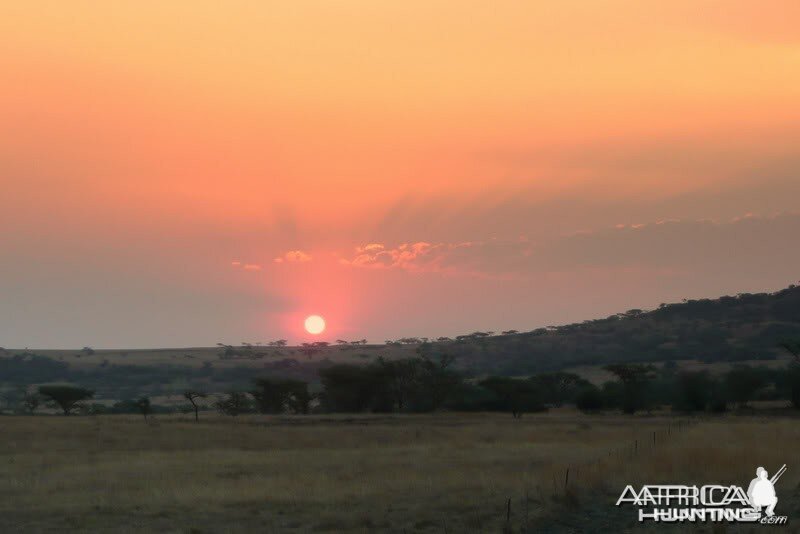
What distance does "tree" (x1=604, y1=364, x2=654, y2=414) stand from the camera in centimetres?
9155

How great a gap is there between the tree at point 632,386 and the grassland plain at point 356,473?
24.5 meters

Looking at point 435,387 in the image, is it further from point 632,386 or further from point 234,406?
point 234,406

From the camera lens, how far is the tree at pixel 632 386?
91.6 m

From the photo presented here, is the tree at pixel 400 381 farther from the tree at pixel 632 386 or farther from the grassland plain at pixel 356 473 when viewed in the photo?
the grassland plain at pixel 356 473

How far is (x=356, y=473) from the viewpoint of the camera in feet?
134

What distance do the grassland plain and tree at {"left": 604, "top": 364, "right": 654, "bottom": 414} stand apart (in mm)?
24520

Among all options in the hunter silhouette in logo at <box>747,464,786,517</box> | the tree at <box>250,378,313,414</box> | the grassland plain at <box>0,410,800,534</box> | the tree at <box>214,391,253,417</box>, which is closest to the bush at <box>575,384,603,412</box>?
the tree at <box>250,378,313,414</box>

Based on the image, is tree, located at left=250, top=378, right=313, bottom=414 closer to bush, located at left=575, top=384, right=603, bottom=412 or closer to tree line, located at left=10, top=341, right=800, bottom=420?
tree line, located at left=10, top=341, right=800, bottom=420

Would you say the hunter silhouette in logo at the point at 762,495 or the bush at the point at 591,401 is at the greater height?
the bush at the point at 591,401

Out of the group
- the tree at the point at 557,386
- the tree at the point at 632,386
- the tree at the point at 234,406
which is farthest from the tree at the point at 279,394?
the tree at the point at 632,386

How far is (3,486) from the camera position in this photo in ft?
123

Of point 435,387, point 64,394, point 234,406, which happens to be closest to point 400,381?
point 435,387

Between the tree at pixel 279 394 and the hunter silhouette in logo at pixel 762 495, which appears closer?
the hunter silhouette in logo at pixel 762 495

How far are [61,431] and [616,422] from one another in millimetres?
35249
